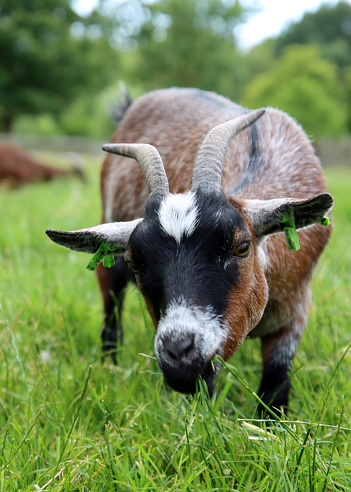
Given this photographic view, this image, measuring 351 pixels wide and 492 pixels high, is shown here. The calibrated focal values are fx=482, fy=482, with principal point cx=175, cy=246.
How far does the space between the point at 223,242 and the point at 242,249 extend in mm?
132

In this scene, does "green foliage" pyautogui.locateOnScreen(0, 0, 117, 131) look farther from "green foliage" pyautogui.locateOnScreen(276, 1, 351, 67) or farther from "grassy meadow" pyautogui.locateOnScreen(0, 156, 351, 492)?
"green foliage" pyautogui.locateOnScreen(276, 1, 351, 67)

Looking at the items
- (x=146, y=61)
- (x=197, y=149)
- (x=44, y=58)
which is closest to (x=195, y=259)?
(x=197, y=149)

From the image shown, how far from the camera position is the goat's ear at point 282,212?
6.20ft

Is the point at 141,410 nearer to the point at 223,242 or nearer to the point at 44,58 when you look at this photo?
the point at 223,242

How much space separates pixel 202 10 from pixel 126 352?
41.4 metres

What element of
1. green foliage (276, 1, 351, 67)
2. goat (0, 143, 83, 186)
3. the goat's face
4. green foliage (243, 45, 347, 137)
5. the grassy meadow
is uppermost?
green foliage (276, 1, 351, 67)

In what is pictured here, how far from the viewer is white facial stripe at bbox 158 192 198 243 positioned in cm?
182

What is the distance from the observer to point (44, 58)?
26.8 metres

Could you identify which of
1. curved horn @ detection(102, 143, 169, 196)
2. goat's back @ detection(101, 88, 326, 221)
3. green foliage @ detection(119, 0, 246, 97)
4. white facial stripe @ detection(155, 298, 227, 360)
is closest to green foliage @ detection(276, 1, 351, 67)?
green foliage @ detection(119, 0, 246, 97)

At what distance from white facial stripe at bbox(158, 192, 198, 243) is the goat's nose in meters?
0.38

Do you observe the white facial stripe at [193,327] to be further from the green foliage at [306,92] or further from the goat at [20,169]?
the green foliage at [306,92]

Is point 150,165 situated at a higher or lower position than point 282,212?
higher

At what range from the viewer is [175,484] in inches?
67.6

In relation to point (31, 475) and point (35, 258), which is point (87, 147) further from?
point (31, 475)
